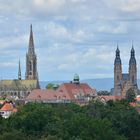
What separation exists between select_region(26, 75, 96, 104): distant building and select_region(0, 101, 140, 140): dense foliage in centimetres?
5871

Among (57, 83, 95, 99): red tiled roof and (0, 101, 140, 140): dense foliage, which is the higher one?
(57, 83, 95, 99): red tiled roof

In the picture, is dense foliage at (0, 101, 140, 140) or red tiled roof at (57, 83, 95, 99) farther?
red tiled roof at (57, 83, 95, 99)

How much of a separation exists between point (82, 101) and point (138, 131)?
266 ft

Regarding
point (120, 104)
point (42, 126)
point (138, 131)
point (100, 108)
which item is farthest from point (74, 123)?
point (120, 104)

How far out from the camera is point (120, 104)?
457ft

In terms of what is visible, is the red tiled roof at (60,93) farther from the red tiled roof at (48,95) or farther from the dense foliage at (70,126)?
the dense foliage at (70,126)

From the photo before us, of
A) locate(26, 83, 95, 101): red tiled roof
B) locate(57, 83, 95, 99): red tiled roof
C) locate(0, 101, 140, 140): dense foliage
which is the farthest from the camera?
locate(57, 83, 95, 99): red tiled roof

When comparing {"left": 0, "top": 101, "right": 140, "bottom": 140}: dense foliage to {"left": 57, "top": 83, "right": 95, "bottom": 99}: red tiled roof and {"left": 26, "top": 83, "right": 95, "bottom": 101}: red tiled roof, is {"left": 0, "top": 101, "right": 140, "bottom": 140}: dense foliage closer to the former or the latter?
{"left": 26, "top": 83, "right": 95, "bottom": 101}: red tiled roof

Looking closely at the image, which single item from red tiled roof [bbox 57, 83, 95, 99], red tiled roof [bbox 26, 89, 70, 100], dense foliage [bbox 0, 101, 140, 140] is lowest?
dense foliage [bbox 0, 101, 140, 140]

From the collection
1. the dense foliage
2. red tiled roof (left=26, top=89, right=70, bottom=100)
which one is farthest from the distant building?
the dense foliage

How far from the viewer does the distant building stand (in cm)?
18125

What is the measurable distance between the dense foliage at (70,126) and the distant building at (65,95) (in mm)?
58707

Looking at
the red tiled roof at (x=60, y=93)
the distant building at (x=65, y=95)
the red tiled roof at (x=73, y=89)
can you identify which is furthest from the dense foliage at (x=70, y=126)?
the red tiled roof at (x=73, y=89)

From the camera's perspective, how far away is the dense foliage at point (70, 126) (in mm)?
83050
